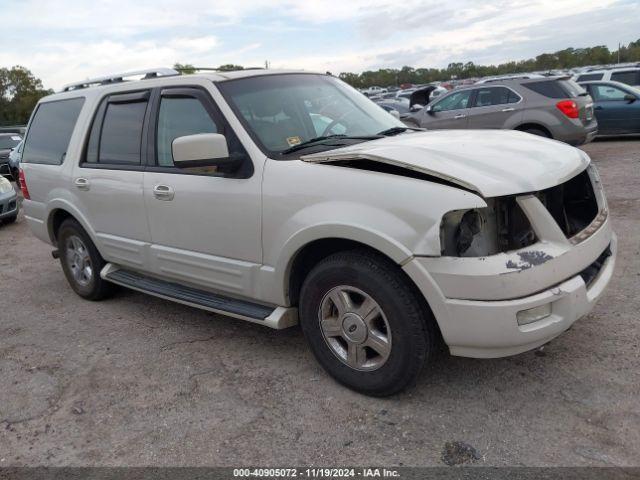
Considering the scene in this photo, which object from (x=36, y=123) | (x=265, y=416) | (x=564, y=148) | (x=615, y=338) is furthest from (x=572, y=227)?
(x=36, y=123)

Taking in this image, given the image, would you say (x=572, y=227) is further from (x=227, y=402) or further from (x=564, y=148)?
(x=227, y=402)

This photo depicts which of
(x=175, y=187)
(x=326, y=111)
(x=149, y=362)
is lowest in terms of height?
(x=149, y=362)

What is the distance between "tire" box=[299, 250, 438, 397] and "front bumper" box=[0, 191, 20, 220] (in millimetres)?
8087

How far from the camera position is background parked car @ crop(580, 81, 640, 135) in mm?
13047

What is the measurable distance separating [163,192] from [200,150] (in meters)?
0.78

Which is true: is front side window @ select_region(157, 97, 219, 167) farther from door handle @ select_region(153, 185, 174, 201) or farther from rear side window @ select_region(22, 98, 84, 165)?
rear side window @ select_region(22, 98, 84, 165)

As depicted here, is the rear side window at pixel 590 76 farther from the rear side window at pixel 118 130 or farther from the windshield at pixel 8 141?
the windshield at pixel 8 141

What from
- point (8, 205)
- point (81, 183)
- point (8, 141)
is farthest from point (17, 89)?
point (81, 183)

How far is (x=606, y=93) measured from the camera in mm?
13328

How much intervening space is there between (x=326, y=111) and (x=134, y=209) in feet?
5.23

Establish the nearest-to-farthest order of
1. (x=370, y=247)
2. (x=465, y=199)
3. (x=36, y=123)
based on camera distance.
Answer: (x=465, y=199), (x=370, y=247), (x=36, y=123)

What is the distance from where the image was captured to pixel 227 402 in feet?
10.7

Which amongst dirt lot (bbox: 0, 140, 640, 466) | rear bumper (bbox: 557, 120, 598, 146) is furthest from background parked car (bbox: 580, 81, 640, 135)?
dirt lot (bbox: 0, 140, 640, 466)

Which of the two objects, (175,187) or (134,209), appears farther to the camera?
(134,209)
